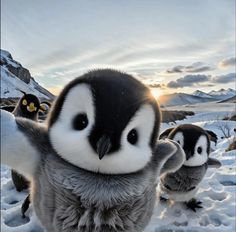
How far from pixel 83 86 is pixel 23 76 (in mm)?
49264

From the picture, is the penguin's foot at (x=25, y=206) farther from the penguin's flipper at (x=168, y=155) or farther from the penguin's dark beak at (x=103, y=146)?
the penguin's dark beak at (x=103, y=146)

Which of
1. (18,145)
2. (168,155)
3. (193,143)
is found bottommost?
(193,143)

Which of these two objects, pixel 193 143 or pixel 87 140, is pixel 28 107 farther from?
pixel 87 140

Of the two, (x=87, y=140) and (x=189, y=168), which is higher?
(x=87, y=140)

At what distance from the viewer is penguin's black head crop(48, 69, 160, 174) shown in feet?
4.61

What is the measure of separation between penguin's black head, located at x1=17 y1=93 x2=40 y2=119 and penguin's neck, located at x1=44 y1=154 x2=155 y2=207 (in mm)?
2794

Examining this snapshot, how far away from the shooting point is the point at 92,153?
1.45 meters

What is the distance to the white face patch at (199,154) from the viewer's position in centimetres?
314

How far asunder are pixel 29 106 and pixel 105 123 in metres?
3.15

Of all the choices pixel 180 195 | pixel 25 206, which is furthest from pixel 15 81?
pixel 180 195

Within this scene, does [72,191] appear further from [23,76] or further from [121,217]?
[23,76]

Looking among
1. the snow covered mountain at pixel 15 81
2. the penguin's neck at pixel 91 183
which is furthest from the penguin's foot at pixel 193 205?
the snow covered mountain at pixel 15 81

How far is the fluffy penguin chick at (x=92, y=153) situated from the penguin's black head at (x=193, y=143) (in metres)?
1.37

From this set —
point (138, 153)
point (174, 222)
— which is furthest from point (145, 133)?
point (174, 222)
